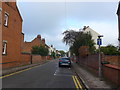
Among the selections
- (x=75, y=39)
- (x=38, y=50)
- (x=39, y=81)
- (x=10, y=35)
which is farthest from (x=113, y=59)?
(x=38, y=50)

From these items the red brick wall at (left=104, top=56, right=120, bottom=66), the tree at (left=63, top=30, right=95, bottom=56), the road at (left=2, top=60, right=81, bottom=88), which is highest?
the tree at (left=63, top=30, right=95, bottom=56)

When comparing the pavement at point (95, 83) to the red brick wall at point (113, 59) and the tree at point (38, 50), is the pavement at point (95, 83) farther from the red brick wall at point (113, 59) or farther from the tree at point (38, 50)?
the tree at point (38, 50)

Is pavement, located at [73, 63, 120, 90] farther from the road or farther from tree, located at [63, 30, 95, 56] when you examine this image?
tree, located at [63, 30, 95, 56]

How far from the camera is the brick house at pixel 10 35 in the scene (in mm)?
16594

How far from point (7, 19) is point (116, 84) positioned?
1520cm

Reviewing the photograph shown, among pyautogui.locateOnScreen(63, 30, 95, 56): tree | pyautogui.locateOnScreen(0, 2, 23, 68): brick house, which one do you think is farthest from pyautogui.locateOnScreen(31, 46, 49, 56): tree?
pyautogui.locateOnScreen(0, 2, 23, 68): brick house

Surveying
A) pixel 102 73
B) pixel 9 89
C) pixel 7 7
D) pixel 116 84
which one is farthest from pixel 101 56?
pixel 7 7

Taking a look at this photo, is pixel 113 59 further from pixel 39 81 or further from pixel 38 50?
pixel 38 50

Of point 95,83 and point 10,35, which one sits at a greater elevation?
point 10,35

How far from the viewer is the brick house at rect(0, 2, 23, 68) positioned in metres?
16.6

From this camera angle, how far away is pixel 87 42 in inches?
904

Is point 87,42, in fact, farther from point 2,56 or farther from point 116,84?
point 116,84

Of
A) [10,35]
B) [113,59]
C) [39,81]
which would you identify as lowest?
[39,81]

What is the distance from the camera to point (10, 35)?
18375mm
